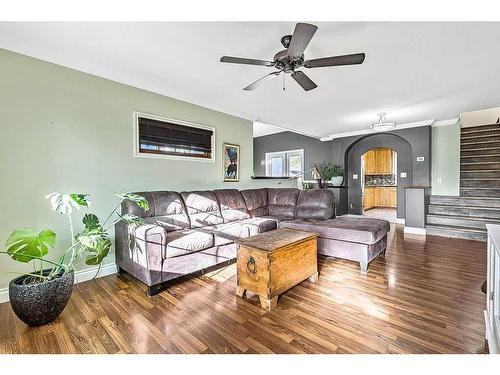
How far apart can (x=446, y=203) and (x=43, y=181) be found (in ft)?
23.1

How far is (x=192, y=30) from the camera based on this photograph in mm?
2066

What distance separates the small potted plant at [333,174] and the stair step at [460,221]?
2.12 meters

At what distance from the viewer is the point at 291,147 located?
816 cm

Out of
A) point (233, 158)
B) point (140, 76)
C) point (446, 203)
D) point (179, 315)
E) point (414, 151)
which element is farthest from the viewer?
point (414, 151)

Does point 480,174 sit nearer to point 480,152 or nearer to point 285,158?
point 480,152

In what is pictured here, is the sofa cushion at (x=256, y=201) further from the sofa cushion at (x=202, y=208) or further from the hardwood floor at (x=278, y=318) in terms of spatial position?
the hardwood floor at (x=278, y=318)

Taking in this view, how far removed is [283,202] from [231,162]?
4.13 feet

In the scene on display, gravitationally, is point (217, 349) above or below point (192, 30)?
below

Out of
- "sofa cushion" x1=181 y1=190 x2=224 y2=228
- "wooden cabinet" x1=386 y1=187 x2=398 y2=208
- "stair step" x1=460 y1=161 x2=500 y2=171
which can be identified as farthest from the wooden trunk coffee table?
"wooden cabinet" x1=386 y1=187 x2=398 y2=208

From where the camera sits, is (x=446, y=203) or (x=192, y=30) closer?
(x=192, y=30)

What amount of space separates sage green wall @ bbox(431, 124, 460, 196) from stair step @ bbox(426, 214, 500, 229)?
2.63 ft

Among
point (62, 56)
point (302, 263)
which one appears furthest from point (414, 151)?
point (62, 56)

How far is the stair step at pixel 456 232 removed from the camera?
4340 mm
